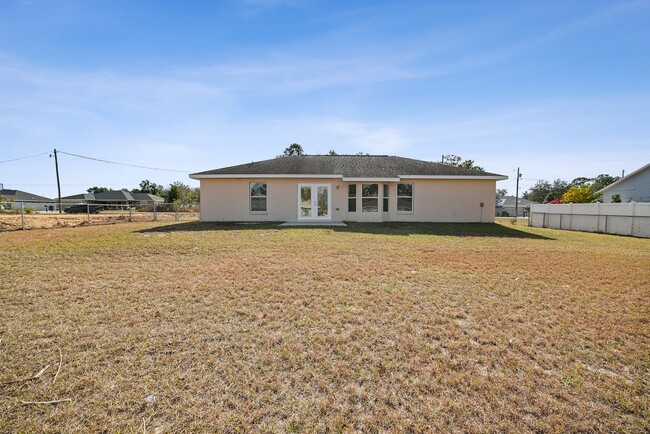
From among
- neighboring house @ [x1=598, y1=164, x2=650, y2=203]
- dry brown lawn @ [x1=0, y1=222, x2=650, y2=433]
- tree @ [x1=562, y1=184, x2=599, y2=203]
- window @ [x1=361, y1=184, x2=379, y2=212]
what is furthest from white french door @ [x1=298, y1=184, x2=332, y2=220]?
neighboring house @ [x1=598, y1=164, x2=650, y2=203]

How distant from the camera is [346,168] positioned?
1664cm

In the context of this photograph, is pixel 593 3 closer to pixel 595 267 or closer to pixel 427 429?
pixel 595 267

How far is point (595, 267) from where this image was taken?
21.2 feet

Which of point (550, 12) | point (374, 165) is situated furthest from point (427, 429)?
point (374, 165)

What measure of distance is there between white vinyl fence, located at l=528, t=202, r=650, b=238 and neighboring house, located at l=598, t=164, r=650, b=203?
36.5ft

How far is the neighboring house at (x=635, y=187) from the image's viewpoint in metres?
21.7

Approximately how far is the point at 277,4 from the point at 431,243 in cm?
888

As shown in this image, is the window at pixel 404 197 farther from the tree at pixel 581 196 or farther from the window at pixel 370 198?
the tree at pixel 581 196

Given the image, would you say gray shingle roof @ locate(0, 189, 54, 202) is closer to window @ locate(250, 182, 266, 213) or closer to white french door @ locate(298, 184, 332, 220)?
window @ locate(250, 182, 266, 213)

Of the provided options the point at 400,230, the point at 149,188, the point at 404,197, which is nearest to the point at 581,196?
the point at 404,197

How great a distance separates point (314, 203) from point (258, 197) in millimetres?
3040

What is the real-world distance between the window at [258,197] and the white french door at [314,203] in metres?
1.96

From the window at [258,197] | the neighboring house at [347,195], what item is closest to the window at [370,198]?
the neighboring house at [347,195]

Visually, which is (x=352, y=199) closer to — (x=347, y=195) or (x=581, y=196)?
(x=347, y=195)
